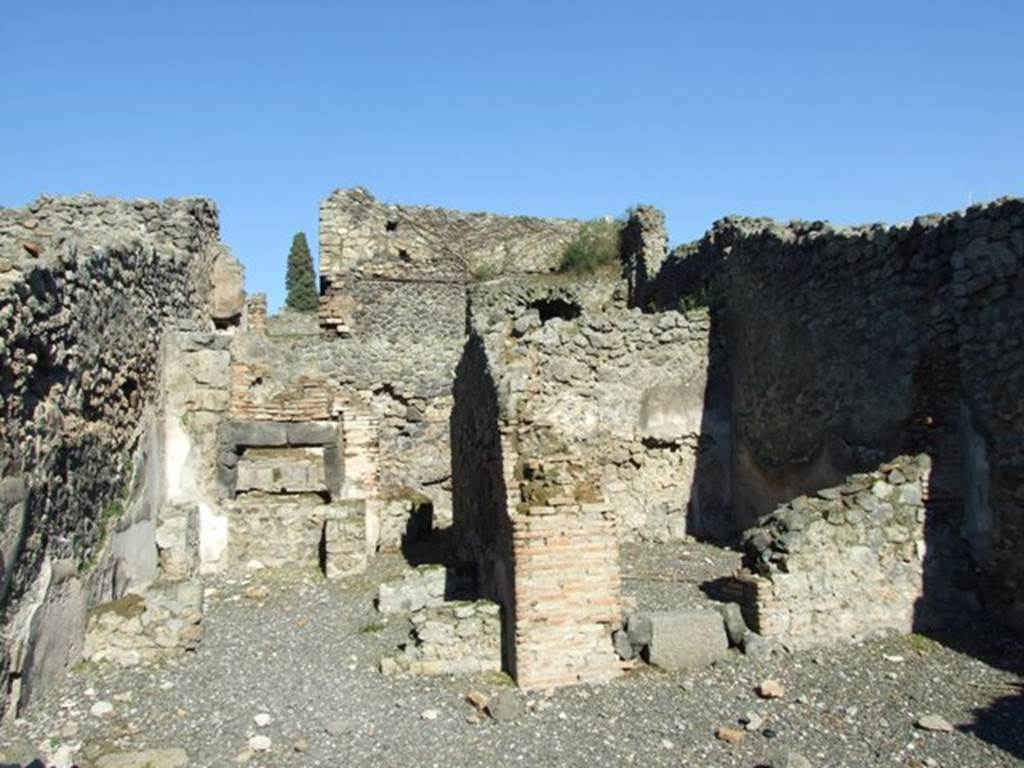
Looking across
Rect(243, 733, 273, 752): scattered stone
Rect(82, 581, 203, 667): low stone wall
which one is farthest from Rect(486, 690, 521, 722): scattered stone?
Rect(82, 581, 203, 667): low stone wall

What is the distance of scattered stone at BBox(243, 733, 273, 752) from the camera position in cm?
542

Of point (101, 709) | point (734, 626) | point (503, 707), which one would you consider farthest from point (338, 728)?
point (734, 626)

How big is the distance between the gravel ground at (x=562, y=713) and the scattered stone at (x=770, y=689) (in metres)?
0.05

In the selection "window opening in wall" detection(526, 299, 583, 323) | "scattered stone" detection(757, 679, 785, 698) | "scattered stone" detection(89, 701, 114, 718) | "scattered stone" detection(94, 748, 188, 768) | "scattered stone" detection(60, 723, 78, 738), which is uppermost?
"window opening in wall" detection(526, 299, 583, 323)

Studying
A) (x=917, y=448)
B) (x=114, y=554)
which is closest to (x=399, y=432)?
(x=114, y=554)

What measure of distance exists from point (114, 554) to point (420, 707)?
3.66 metres

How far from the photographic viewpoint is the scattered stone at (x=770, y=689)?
5.80m

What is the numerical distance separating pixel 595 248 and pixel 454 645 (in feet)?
43.5

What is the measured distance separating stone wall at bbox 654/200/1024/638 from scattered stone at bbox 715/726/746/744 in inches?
110

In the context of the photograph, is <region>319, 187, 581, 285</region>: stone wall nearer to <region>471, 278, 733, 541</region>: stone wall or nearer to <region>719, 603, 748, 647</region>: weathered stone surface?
<region>471, 278, 733, 541</region>: stone wall

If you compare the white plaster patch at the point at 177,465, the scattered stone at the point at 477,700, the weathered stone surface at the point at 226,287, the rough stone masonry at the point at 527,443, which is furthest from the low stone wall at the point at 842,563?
the weathered stone surface at the point at 226,287

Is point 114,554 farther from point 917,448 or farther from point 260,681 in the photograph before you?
point 917,448

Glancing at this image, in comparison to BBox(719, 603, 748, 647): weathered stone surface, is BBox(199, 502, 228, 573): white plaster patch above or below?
above

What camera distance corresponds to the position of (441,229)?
19.7m
